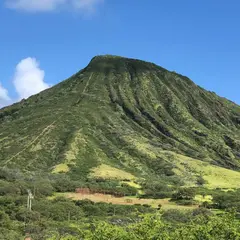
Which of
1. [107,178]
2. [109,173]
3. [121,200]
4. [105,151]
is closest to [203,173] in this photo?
[109,173]

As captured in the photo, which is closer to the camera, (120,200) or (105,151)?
(120,200)

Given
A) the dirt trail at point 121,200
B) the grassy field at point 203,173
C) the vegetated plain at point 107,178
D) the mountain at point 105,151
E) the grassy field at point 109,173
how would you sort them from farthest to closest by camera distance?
the mountain at point 105,151 < the grassy field at point 203,173 < the grassy field at point 109,173 < the dirt trail at point 121,200 < the vegetated plain at point 107,178

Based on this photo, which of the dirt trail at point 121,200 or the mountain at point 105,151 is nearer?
the dirt trail at point 121,200

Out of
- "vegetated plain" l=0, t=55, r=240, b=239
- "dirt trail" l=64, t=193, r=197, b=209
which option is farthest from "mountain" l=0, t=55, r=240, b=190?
"dirt trail" l=64, t=193, r=197, b=209

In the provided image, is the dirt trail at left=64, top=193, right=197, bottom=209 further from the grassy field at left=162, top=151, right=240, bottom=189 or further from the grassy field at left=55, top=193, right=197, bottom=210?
the grassy field at left=162, top=151, right=240, bottom=189

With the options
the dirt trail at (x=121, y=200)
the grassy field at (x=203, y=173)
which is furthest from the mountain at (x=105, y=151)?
the dirt trail at (x=121, y=200)

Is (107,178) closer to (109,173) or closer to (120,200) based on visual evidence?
→ (109,173)

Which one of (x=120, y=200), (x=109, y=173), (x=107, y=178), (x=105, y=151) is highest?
(x=105, y=151)

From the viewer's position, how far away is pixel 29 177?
118 meters

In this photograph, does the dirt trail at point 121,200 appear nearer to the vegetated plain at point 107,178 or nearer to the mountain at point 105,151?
the vegetated plain at point 107,178

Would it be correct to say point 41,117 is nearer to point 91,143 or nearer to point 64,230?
point 91,143

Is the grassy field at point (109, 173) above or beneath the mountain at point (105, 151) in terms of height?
beneath

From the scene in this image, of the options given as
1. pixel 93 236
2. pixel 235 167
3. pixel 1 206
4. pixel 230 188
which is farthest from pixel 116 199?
pixel 235 167

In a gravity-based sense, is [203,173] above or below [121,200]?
above
